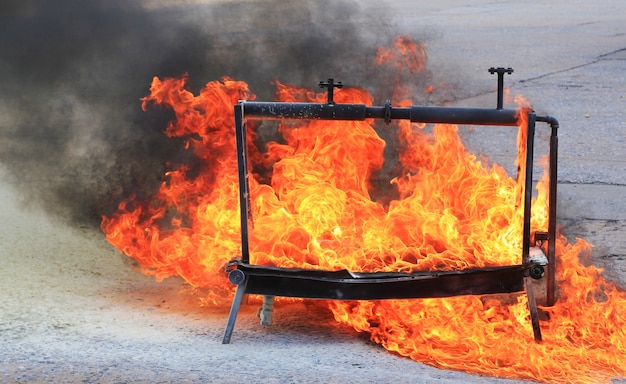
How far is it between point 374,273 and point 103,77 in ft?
15.1

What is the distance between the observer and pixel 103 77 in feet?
26.5

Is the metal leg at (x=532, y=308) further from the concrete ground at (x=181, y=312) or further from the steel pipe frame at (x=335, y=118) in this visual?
the concrete ground at (x=181, y=312)

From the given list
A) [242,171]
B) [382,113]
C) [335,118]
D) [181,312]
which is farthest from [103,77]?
[382,113]

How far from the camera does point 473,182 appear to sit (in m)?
4.94

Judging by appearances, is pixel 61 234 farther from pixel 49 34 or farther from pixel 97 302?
pixel 49 34

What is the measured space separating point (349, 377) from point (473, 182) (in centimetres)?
161

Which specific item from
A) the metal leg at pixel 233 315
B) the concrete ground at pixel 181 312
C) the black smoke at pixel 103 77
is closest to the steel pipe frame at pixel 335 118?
the metal leg at pixel 233 315

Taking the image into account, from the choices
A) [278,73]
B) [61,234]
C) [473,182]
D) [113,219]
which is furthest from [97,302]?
[278,73]

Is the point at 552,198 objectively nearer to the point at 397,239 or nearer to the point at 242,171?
the point at 397,239

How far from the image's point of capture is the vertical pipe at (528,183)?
4.14 m

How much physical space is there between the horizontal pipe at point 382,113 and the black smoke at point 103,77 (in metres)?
2.60

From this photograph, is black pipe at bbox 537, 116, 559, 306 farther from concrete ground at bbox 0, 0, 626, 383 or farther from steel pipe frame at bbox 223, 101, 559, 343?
concrete ground at bbox 0, 0, 626, 383

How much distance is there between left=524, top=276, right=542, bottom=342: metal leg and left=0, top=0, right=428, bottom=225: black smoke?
3328 mm

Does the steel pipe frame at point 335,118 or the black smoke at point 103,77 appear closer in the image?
the steel pipe frame at point 335,118
